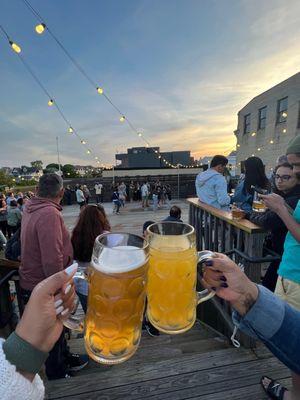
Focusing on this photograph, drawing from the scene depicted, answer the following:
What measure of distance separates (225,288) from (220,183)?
2.61 metres

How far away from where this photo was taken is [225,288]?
785 millimetres

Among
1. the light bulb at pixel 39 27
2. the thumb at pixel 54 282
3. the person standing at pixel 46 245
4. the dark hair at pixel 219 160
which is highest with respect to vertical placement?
the light bulb at pixel 39 27

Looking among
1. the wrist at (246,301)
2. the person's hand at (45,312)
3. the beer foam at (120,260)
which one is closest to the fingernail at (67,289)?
the person's hand at (45,312)

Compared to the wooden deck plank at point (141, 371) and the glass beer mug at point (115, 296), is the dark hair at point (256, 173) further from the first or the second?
the glass beer mug at point (115, 296)

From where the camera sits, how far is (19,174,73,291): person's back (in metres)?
1.69

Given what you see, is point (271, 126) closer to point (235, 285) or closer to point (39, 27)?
point (39, 27)

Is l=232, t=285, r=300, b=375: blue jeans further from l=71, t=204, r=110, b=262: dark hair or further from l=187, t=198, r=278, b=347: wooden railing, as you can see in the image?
l=71, t=204, r=110, b=262: dark hair

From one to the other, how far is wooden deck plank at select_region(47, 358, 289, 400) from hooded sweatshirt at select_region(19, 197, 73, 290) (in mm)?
831

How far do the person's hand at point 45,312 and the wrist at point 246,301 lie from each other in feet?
1.84

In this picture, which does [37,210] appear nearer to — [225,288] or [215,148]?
[225,288]

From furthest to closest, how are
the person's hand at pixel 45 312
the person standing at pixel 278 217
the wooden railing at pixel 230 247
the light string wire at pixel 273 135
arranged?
the light string wire at pixel 273 135
the wooden railing at pixel 230 247
the person standing at pixel 278 217
the person's hand at pixel 45 312

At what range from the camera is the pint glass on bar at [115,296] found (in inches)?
25.3

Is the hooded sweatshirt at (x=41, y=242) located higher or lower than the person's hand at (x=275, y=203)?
lower

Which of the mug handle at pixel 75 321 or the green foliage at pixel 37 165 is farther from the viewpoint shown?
the green foliage at pixel 37 165
